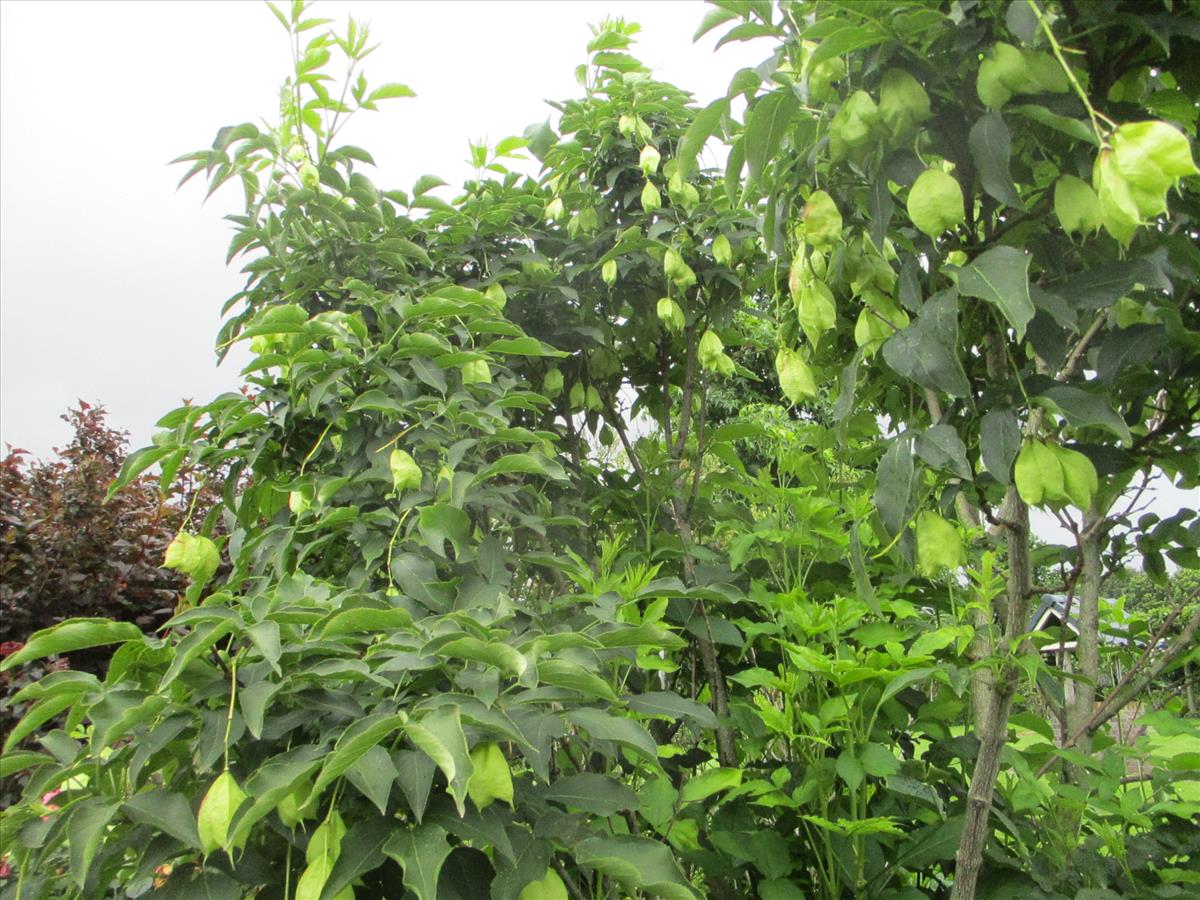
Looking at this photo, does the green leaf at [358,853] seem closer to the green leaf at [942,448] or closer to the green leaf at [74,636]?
the green leaf at [74,636]

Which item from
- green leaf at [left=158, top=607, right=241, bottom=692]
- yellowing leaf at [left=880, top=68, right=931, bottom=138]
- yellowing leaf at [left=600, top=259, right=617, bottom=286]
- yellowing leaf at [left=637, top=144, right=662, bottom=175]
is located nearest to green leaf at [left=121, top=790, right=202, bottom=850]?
green leaf at [left=158, top=607, right=241, bottom=692]

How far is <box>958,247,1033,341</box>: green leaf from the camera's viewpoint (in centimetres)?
78

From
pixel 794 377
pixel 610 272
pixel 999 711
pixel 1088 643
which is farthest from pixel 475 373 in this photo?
pixel 1088 643

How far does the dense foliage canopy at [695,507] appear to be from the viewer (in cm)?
87

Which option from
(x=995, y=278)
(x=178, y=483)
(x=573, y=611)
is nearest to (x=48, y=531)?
(x=178, y=483)

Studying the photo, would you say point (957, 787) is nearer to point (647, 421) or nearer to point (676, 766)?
point (676, 766)

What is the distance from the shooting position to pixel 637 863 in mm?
932

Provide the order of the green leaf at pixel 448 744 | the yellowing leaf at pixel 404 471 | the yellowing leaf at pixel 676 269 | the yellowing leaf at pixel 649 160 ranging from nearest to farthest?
the green leaf at pixel 448 744
the yellowing leaf at pixel 404 471
the yellowing leaf at pixel 676 269
the yellowing leaf at pixel 649 160

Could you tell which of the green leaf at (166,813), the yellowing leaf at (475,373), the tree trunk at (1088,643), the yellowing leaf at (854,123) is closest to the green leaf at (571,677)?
the green leaf at (166,813)

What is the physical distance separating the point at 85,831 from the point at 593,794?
51 centimetres

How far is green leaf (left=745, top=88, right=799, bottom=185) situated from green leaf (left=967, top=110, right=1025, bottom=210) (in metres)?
0.19

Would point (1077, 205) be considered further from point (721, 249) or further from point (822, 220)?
point (721, 249)

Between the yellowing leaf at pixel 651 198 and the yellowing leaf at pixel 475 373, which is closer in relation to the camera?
the yellowing leaf at pixel 475 373

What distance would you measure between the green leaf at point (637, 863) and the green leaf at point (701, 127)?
724 mm
